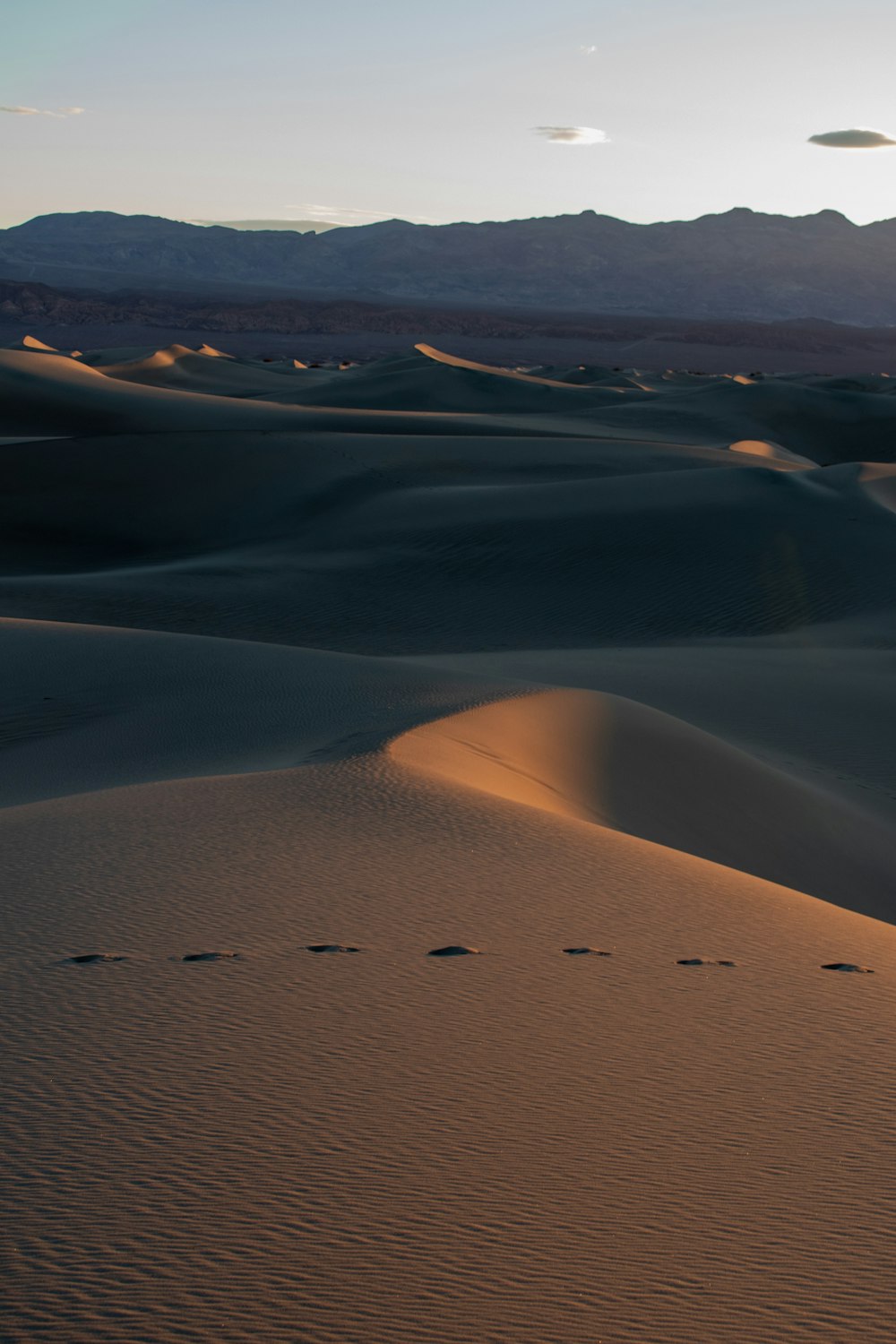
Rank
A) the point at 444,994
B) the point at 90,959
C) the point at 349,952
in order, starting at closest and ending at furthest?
the point at 444,994 < the point at 90,959 < the point at 349,952

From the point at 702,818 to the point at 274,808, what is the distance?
288 centimetres

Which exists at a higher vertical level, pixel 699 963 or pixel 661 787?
pixel 699 963

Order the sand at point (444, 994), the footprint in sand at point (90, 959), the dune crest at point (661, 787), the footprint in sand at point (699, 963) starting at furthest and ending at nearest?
the dune crest at point (661, 787)
the footprint in sand at point (699, 963)
the footprint in sand at point (90, 959)
the sand at point (444, 994)

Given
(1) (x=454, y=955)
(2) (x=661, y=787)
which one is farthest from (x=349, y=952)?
(2) (x=661, y=787)

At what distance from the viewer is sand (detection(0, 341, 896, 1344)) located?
2.50m

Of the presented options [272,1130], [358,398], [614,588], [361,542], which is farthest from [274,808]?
[358,398]

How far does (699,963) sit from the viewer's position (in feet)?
15.0

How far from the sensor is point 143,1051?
11.2ft

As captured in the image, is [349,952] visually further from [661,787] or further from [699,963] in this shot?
[661,787]

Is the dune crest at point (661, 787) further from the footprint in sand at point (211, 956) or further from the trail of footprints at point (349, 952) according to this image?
the footprint in sand at point (211, 956)

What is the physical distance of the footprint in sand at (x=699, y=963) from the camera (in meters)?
4.54

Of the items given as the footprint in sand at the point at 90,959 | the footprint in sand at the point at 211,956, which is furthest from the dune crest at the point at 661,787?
the footprint in sand at the point at 90,959

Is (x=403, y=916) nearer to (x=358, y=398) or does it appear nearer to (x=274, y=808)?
(x=274, y=808)

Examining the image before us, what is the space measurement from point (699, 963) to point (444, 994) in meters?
0.99
